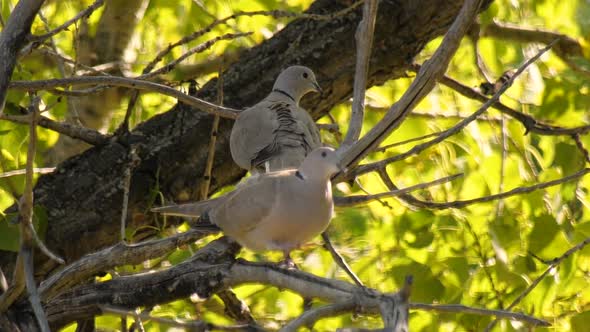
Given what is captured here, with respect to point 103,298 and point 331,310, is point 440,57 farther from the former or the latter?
point 103,298

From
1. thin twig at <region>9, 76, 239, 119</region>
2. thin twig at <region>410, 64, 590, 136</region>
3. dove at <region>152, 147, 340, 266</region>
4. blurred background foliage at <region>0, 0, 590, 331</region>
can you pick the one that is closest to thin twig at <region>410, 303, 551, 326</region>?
dove at <region>152, 147, 340, 266</region>

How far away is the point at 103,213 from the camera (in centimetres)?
348

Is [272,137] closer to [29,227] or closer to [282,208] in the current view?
[282,208]

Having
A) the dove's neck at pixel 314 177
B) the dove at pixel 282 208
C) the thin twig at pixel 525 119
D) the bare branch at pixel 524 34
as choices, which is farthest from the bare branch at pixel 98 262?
the bare branch at pixel 524 34

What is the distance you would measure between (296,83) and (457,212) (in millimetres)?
865

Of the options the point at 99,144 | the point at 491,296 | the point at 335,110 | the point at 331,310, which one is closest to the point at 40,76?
the point at 99,144

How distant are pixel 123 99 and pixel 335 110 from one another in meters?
1.12

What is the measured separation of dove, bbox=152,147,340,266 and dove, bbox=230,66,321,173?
677 millimetres

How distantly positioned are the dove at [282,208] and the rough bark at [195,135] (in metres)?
0.90

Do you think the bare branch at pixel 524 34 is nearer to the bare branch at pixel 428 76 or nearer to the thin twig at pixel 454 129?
the thin twig at pixel 454 129

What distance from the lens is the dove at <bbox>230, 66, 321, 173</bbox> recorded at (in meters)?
3.36

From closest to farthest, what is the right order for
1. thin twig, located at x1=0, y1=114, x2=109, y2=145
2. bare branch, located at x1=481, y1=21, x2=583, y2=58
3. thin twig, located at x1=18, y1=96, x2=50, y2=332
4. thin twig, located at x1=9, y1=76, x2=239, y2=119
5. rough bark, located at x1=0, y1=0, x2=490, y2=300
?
thin twig, located at x1=18, y1=96, x2=50, y2=332
thin twig, located at x1=9, y1=76, x2=239, y2=119
thin twig, located at x1=0, y1=114, x2=109, y2=145
rough bark, located at x1=0, y1=0, x2=490, y2=300
bare branch, located at x1=481, y1=21, x2=583, y2=58

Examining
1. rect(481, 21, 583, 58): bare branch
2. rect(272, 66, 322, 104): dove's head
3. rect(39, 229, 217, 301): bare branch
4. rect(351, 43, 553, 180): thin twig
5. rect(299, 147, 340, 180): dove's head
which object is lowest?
rect(39, 229, 217, 301): bare branch

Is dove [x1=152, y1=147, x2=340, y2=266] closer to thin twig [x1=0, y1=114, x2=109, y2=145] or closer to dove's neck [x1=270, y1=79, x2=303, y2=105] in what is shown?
thin twig [x1=0, y1=114, x2=109, y2=145]
